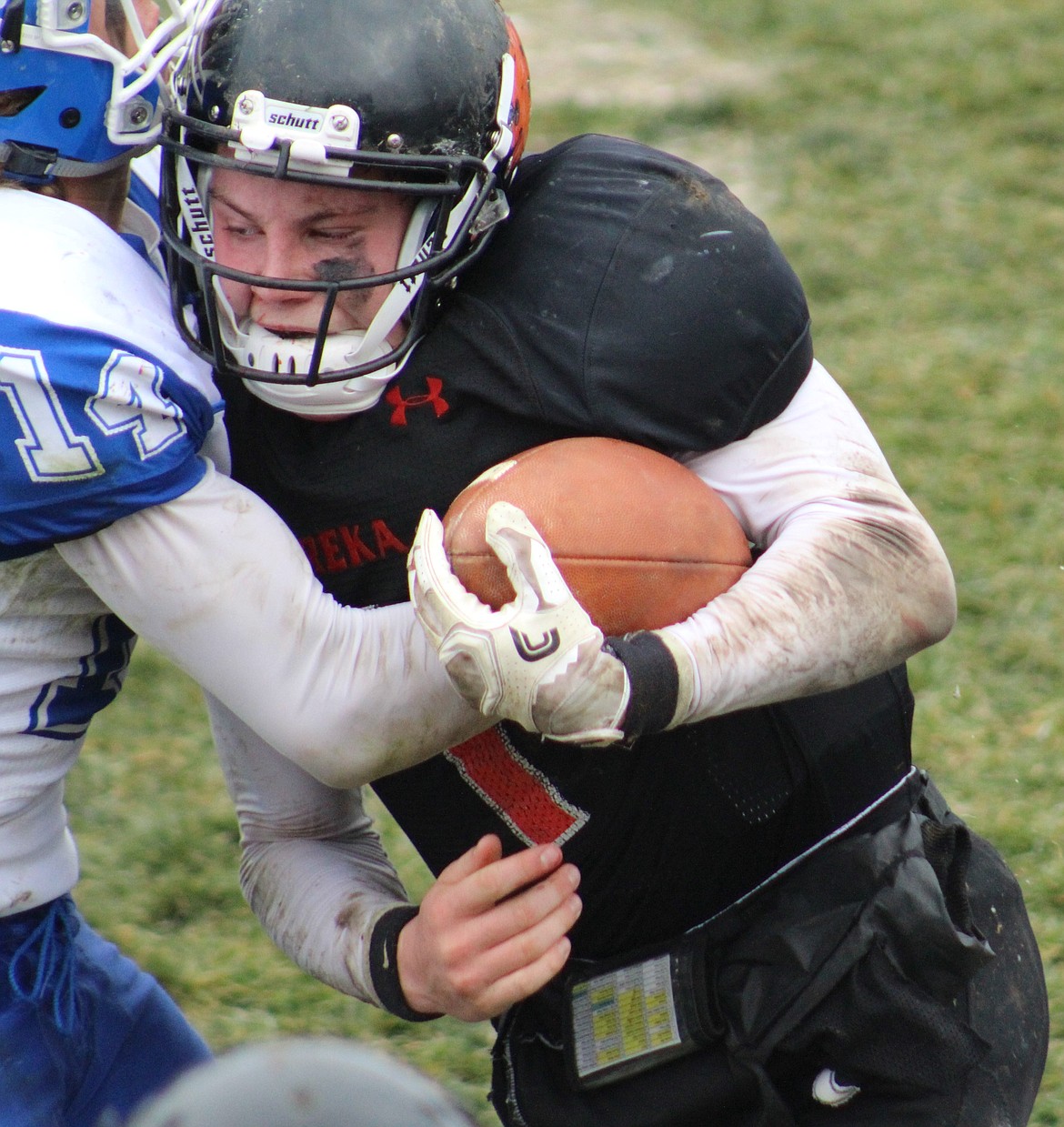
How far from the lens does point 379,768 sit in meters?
1.95

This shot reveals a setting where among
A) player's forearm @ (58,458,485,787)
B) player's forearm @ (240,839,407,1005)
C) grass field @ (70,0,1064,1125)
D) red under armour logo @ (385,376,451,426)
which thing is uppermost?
red under armour logo @ (385,376,451,426)

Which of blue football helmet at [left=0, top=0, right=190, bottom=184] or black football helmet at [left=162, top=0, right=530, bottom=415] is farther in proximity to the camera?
blue football helmet at [left=0, top=0, right=190, bottom=184]

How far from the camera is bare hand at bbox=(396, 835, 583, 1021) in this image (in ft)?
6.38

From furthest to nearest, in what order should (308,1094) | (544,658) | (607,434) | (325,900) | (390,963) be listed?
(325,900) < (390,963) < (607,434) < (544,658) < (308,1094)

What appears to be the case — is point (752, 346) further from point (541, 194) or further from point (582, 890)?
point (582, 890)

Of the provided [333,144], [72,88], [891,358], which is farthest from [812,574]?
[891,358]

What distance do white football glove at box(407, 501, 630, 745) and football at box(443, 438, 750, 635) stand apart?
0.08 metres

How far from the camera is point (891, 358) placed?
17.9 feet

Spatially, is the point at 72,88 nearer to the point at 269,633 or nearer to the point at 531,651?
the point at 269,633

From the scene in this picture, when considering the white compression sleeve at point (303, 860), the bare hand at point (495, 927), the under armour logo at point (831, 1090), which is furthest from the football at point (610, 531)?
the under armour logo at point (831, 1090)

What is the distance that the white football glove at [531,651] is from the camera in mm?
1657

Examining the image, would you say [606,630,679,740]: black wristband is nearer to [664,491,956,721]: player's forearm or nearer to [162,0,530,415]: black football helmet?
[664,491,956,721]: player's forearm

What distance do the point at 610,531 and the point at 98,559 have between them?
584 millimetres

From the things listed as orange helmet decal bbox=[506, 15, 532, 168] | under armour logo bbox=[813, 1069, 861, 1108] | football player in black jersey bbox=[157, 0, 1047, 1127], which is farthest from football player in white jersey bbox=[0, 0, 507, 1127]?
under armour logo bbox=[813, 1069, 861, 1108]
